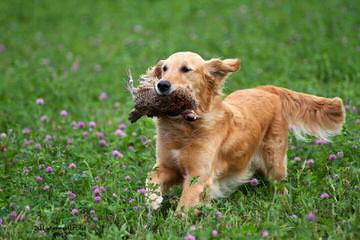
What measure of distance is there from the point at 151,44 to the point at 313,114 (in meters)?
5.08

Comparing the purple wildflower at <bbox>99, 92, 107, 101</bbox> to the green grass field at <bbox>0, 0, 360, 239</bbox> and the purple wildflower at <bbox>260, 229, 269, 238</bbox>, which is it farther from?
the purple wildflower at <bbox>260, 229, 269, 238</bbox>

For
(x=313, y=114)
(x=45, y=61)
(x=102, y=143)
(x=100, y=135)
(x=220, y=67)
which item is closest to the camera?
(x=220, y=67)

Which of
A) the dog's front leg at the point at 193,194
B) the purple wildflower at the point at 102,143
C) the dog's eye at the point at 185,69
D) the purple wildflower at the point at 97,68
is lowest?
the purple wildflower at the point at 97,68

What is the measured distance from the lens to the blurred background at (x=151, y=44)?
8.02 m

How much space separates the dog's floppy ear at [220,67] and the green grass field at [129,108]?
42.9 inches

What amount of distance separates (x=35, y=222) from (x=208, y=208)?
1236 mm

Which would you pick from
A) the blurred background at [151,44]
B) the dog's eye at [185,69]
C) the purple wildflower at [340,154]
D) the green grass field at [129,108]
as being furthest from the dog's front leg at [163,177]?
the blurred background at [151,44]

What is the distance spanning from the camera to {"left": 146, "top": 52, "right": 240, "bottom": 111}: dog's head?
5070 mm

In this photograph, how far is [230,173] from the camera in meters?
5.41

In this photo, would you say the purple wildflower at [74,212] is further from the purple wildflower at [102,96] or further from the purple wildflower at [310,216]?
the purple wildflower at [102,96]

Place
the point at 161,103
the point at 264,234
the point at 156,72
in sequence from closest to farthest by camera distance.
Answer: the point at 264,234
the point at 161,103
the point at 156,72

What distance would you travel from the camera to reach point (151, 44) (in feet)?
34.1

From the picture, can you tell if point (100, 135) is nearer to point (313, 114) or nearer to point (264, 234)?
point (313, 114)

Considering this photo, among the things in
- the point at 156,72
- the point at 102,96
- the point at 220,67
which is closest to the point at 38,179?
the point at 156,72
